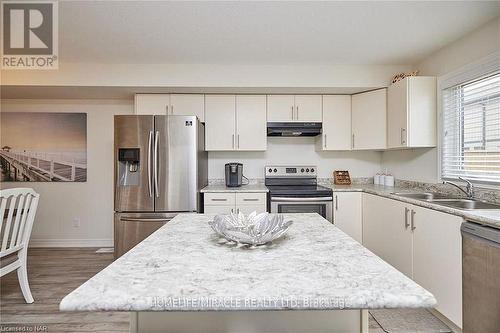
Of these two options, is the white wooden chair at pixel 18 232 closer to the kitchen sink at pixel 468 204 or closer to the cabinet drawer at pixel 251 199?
the cabinet drawer at pixel 251 199

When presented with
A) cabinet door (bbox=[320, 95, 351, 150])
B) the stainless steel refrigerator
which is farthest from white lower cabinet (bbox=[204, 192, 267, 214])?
cabinet door (bbox=[320, 95, 351, 150])

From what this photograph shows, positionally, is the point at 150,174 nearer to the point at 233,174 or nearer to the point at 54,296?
the point at 233,174

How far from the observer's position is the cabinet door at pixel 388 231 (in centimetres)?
228

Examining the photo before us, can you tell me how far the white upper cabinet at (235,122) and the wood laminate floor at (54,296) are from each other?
76.6 inches

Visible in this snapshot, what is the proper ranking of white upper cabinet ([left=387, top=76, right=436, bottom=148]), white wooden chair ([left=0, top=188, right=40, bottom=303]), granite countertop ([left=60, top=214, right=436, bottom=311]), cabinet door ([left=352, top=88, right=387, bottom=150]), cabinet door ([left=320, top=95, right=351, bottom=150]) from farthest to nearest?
cabinet door ([left=320, top=95, right=351, bottom=150])
cabinet door ([left=352, top=88, right=387, bottom=150])
white upper cabinet ([left=387, top=76, right=436, bottom=148])
white wooden chair ([left=0, top=188, right=40, bottom=303])
granite countertop ([left=60, top=214, right=436, bottom=311])

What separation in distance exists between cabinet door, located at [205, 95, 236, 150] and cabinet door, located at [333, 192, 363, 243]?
138cm

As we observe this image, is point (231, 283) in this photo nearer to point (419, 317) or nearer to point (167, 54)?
point (419, 317)

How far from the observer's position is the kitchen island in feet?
2.04

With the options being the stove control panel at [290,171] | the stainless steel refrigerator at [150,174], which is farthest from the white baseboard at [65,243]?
the stove control panel at [290,171]

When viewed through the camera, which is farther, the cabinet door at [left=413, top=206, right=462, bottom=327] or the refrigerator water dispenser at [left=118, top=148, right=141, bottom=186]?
the refrigerator water dispenser at [left=118, top=148, right=141, bottom=186]

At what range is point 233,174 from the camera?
3.36m

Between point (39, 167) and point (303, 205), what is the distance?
3572 mm

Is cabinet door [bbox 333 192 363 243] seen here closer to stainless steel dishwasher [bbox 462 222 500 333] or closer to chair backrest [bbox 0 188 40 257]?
stainless steel dishwasher [bbox 462 222 500 333]

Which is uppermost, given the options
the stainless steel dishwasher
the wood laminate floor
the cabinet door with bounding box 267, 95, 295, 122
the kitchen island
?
the cabinet door with bounding box 267, 95, 295, 122
